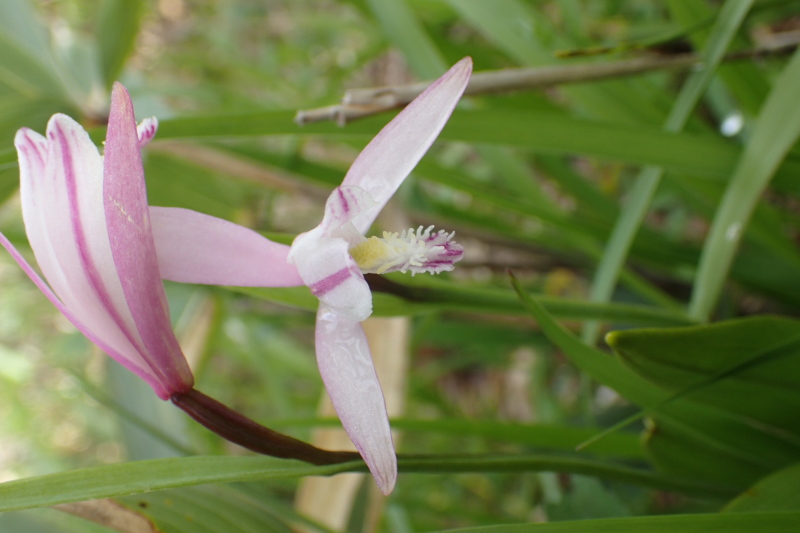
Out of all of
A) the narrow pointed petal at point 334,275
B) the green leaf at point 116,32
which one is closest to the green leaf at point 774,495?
the narrow pointed petal at point 334,275

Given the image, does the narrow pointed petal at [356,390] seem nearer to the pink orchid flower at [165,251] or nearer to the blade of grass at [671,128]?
the pink orchid flower at [165,251]

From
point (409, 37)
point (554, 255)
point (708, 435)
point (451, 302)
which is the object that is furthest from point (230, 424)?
point (554, 255)

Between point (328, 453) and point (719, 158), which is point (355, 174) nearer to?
point (328, 453)

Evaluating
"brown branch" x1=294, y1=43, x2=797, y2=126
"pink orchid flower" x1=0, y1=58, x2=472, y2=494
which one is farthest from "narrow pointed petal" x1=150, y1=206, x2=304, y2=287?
"brown branch" x1=294, y1=43, x2=797, y2=126

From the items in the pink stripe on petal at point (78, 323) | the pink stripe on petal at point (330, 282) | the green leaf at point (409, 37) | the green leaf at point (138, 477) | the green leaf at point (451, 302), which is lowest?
the green leaf at point (138, 477)

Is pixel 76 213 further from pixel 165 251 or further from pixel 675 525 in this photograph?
pixel 675 525

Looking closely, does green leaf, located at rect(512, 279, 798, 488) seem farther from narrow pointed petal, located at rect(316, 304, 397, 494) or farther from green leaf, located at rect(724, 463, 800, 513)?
narrow pointed petal, located at rect(316, 304, 397, 494)
